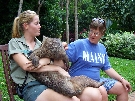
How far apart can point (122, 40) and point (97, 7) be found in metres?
6.39

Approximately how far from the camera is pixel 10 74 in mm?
3139

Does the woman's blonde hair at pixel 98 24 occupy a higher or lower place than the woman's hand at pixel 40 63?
higher

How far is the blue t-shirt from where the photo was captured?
11.3 ft

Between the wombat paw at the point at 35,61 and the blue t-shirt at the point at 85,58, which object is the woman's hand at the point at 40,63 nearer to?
the wombat paw at the point at 35,61

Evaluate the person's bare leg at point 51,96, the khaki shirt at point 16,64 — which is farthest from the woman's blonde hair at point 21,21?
the person's bare leg at point 51,96

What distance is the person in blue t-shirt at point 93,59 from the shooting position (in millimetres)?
3406

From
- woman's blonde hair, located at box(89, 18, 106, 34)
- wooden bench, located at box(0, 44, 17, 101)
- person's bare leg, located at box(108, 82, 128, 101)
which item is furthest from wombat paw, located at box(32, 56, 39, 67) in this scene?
person's bare leg, located at box(108, 82, 128, 101)

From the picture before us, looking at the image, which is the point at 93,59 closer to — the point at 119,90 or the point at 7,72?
the point at 119,90

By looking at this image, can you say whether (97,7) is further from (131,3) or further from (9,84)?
(9,84)

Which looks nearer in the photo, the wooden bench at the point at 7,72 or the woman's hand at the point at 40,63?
the woman's hand at the point at 40,63

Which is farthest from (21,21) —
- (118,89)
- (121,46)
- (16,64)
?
(121,46)

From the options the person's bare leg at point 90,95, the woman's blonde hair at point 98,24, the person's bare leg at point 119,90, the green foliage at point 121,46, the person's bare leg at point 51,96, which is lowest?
the green foliage at point 121,46

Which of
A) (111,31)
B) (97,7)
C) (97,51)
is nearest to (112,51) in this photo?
(111,31)

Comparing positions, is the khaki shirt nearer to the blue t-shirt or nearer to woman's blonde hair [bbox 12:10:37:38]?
woman's blonde hair [bbox 12:10:37:38]
